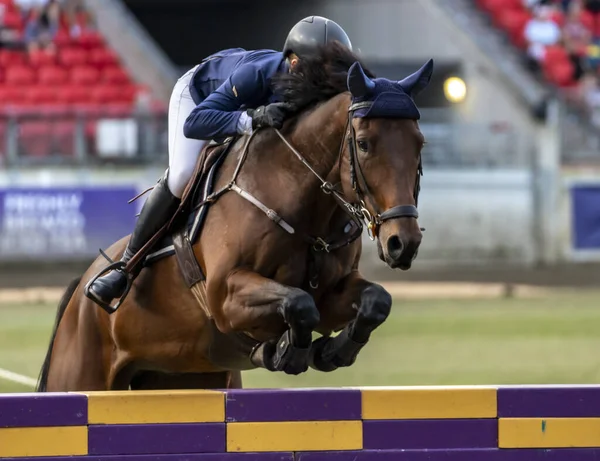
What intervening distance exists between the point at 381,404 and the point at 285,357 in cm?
68

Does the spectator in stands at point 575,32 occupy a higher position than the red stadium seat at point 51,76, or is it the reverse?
the spectator in stands at point 575,32

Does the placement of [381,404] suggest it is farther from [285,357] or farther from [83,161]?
[83,161]

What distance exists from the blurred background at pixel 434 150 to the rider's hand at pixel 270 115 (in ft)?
20.4

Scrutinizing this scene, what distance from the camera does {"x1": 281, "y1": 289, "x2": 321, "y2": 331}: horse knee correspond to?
4500 mm

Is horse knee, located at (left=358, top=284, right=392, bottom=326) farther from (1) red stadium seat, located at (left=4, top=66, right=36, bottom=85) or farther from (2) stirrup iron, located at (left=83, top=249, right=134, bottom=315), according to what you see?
(1) red stadium seat, located at (left=4, top=66, right=36, bottom=85)

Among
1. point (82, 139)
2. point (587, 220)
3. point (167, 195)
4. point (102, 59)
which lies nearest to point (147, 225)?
point (167, 195)

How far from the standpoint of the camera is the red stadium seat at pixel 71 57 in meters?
A: 17.7

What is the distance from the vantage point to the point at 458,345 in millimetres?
10031

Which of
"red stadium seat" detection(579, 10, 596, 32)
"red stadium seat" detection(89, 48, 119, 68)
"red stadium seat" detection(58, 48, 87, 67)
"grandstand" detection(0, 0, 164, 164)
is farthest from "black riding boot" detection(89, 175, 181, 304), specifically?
"red stadium seat" detection(579, 10, 596, 32)

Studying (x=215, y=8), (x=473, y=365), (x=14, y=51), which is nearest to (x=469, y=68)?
(x=215, y=8)

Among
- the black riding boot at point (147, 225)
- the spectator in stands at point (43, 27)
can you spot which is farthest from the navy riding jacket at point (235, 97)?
the spectator in stands at point (43, 27)

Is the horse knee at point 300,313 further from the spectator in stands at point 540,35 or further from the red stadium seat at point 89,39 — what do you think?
the spectator in stands at point 540,35

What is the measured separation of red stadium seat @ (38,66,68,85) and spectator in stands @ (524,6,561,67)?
7.88 metres

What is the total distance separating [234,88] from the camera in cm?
498
